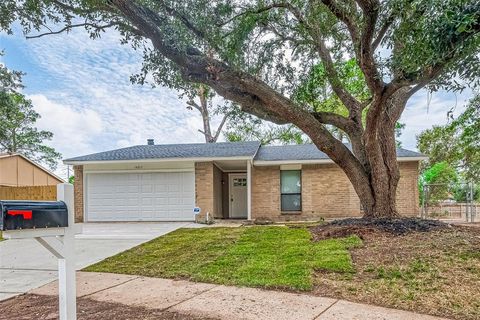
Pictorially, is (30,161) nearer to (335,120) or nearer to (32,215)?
(335,120)

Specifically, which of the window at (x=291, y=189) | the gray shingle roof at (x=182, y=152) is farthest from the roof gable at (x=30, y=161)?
the window at (x=291, y=189)

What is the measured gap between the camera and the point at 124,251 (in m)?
8.06

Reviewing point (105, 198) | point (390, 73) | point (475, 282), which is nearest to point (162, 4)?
point (390, 73)

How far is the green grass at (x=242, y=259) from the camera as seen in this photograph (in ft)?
17.2

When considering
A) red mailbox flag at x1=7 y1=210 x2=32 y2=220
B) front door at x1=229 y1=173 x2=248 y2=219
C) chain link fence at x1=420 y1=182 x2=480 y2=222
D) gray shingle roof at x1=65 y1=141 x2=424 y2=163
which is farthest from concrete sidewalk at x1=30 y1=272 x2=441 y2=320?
chain link fence at x1=420 y1=182 x2=480 y2=222

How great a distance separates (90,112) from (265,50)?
1366 centimetres

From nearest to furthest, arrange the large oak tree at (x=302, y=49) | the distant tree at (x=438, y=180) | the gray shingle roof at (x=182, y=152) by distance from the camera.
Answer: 1. the large oak tree at (x=302, y=49)
2. the gray shingle roof at (x=182, y=152)
3. the distant tree at (x=438, y=180)

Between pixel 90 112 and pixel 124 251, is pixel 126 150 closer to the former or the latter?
pixel 90 112

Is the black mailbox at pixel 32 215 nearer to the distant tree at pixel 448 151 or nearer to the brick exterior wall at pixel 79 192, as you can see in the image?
the brick exterior wall at pixel 79 192

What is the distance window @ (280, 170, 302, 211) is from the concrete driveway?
584 centimetres

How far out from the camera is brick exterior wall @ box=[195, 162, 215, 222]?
1445cm

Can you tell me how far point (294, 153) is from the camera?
52.2 feet

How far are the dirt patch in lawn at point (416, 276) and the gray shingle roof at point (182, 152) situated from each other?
8581 mm

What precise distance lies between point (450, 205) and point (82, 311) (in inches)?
710
